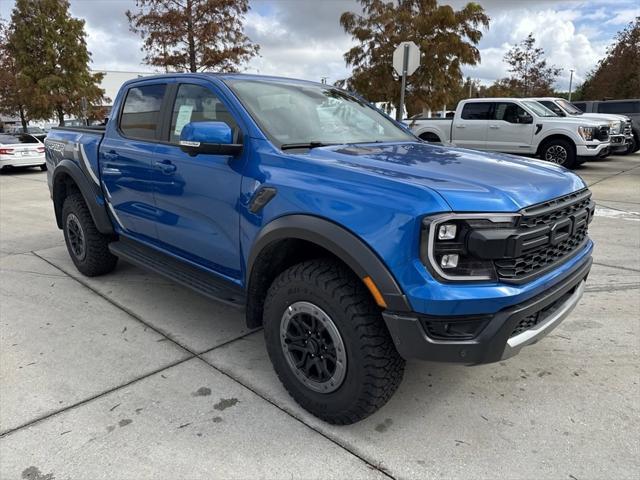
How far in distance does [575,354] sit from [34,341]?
370 cm

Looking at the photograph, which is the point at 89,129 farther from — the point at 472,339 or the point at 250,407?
the point at 472,339

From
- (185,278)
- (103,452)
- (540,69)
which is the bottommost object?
(103,452)

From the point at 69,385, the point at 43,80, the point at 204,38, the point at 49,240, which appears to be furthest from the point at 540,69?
the point at 69,385

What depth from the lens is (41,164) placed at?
16016 mm

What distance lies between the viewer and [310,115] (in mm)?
3199

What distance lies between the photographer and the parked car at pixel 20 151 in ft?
49.3

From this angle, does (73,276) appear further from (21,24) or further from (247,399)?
(21,24)

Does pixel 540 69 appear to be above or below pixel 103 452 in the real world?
above

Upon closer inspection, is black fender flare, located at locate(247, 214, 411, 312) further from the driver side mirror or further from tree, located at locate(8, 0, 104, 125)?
tree, located at locate(8, 0, 104, 125)

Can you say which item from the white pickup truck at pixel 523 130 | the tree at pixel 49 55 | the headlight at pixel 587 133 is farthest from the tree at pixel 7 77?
the headlight at pixel 587 133

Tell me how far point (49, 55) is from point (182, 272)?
22.4 m

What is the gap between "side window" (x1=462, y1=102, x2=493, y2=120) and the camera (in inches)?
514

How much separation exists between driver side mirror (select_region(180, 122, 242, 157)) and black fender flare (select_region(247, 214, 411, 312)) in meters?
0.53

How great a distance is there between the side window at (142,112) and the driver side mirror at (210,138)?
39.9 inches
